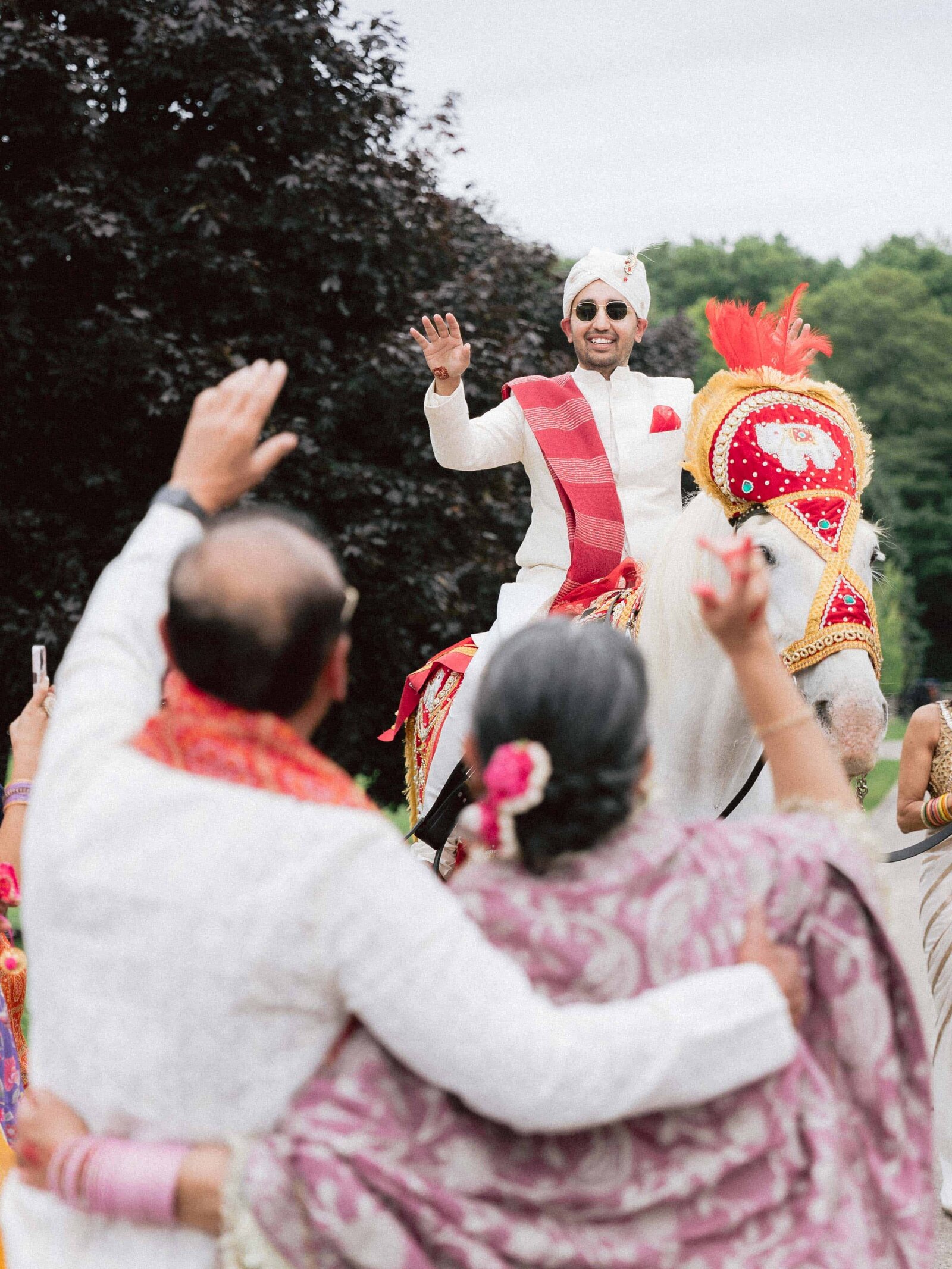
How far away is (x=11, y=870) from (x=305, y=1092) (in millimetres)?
1890

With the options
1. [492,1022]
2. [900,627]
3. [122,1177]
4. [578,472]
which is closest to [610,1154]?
[492,1022]

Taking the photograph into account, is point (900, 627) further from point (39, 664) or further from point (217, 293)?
point (39, 664)

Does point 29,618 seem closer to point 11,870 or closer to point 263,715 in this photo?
point 11,870

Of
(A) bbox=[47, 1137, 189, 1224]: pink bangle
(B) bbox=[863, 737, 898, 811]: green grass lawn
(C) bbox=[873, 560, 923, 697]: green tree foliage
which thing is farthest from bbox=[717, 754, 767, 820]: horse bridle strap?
(C) bbox=[873, 560, 923, 697]: green tree foliage

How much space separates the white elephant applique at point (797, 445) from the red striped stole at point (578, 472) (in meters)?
0.91

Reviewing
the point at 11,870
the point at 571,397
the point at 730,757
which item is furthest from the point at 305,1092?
the point at 571,397

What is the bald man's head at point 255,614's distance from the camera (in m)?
1.62

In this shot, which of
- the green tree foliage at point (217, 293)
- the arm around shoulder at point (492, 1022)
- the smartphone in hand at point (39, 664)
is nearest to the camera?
the arm around shoulder at point (492, 1022)

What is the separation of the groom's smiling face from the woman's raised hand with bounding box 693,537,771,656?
114 inches

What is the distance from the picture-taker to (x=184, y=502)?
1890mm

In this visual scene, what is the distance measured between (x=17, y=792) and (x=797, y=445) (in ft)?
7.05

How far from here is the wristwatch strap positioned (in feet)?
6.18

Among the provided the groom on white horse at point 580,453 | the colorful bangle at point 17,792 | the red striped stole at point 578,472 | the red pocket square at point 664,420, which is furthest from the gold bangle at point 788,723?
the red pocket square at point 664,420

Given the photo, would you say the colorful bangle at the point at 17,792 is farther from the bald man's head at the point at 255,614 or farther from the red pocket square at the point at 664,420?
the red pocket square at the point at 664,420
